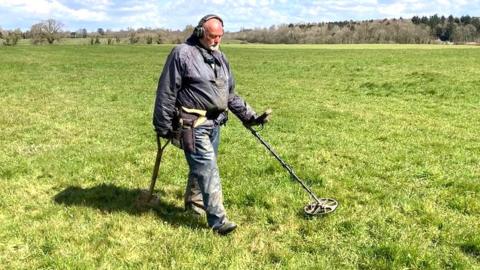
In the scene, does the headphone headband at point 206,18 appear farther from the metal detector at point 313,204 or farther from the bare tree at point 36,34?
the bare tree at point 36,34

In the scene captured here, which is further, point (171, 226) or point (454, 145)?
point (454, 145)

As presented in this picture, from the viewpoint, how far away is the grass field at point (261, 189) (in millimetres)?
6844

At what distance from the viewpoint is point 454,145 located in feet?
42.2

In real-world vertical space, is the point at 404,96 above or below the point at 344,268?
above

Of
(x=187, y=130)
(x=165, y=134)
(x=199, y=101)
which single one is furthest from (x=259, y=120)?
(x=165, y=134)

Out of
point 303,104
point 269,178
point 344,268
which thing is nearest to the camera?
point 344,268

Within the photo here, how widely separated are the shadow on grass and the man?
822 mm

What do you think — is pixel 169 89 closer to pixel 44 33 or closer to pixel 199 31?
pixel 199 31

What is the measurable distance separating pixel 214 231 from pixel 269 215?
116 cm

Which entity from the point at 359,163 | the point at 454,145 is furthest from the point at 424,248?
the point at 454,145

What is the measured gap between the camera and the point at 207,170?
714 centimetres

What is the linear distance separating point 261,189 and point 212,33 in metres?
3.59

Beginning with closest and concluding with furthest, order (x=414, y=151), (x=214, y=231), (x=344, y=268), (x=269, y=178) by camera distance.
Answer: (x=344, y=268) < (x=214, y=231) < (x=269, y=178) < (x=414, y=151)

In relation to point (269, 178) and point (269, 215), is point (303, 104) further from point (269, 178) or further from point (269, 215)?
point (269, 215)
